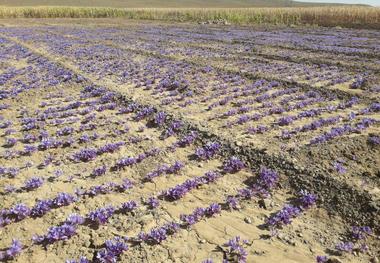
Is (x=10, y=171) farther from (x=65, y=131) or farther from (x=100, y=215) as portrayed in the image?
(x=100, y=215)

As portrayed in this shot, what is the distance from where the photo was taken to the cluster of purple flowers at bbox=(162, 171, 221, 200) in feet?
25.1

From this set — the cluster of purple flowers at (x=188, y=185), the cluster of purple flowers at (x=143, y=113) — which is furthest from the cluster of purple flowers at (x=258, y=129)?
the cluster of purple flowers at (x=143, y=113)

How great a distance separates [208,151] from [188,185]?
1886 millimetres

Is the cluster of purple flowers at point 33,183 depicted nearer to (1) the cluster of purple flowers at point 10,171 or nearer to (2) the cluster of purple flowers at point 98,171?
(1) the cluster of purple flowers at point 10,171

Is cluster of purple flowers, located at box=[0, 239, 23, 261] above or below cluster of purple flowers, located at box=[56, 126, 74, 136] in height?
below

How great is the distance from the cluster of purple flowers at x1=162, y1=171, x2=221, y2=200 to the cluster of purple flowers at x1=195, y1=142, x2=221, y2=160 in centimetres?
99

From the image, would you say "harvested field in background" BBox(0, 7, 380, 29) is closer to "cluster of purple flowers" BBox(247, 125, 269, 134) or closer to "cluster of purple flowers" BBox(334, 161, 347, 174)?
"cluster of purple flowers" BBox(247, 125, 269, 134)

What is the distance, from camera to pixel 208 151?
968 centimetres

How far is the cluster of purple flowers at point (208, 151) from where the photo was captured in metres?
9.45

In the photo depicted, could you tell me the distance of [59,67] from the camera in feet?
72.7

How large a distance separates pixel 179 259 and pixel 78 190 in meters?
3.04

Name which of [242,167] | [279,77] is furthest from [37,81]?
[242,167]

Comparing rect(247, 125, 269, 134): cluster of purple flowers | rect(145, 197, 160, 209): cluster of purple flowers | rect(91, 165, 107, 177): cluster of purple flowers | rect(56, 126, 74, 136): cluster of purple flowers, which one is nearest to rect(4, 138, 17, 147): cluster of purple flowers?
rect(56, 126, 74, 136): cluster of purple flowers

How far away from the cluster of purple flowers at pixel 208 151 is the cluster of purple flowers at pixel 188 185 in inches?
38.9
